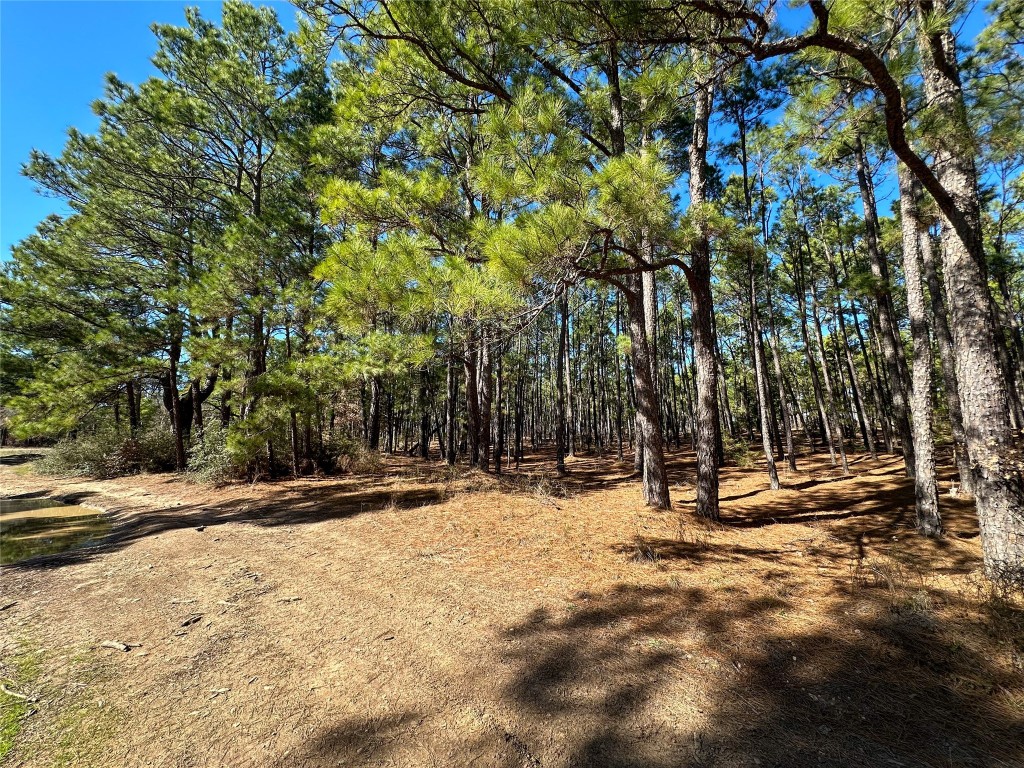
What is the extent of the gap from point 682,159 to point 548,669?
1051cm

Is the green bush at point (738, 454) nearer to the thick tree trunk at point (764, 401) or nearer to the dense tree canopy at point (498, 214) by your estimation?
the dense tree canopy at point (498, 214)

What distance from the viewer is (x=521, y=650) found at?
277 centimetres

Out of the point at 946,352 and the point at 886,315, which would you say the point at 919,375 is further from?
the point at 886,315

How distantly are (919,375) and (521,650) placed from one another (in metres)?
6.63

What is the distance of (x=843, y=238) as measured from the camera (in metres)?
15.0

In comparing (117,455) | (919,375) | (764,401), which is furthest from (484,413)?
(117,455)

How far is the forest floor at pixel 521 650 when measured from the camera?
199 cm

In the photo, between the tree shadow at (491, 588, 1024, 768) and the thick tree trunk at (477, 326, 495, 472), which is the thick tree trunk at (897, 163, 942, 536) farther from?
the thick tree trunk at (477, 326, 495, 472)

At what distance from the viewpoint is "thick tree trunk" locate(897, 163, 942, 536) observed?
199 inches

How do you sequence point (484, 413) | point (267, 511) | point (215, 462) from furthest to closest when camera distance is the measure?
point (484, 413) → point (215, 462) → point (267, 511)

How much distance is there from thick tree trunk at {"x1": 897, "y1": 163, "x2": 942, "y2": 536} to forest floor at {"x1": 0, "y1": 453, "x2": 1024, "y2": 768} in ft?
1.64

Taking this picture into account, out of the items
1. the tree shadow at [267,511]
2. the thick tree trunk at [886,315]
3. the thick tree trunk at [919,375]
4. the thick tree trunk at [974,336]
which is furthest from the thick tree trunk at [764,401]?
the tree shadow at [267,511]

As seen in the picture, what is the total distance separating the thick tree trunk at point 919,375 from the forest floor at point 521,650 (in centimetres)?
50

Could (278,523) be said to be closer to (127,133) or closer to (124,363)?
(124,363)
